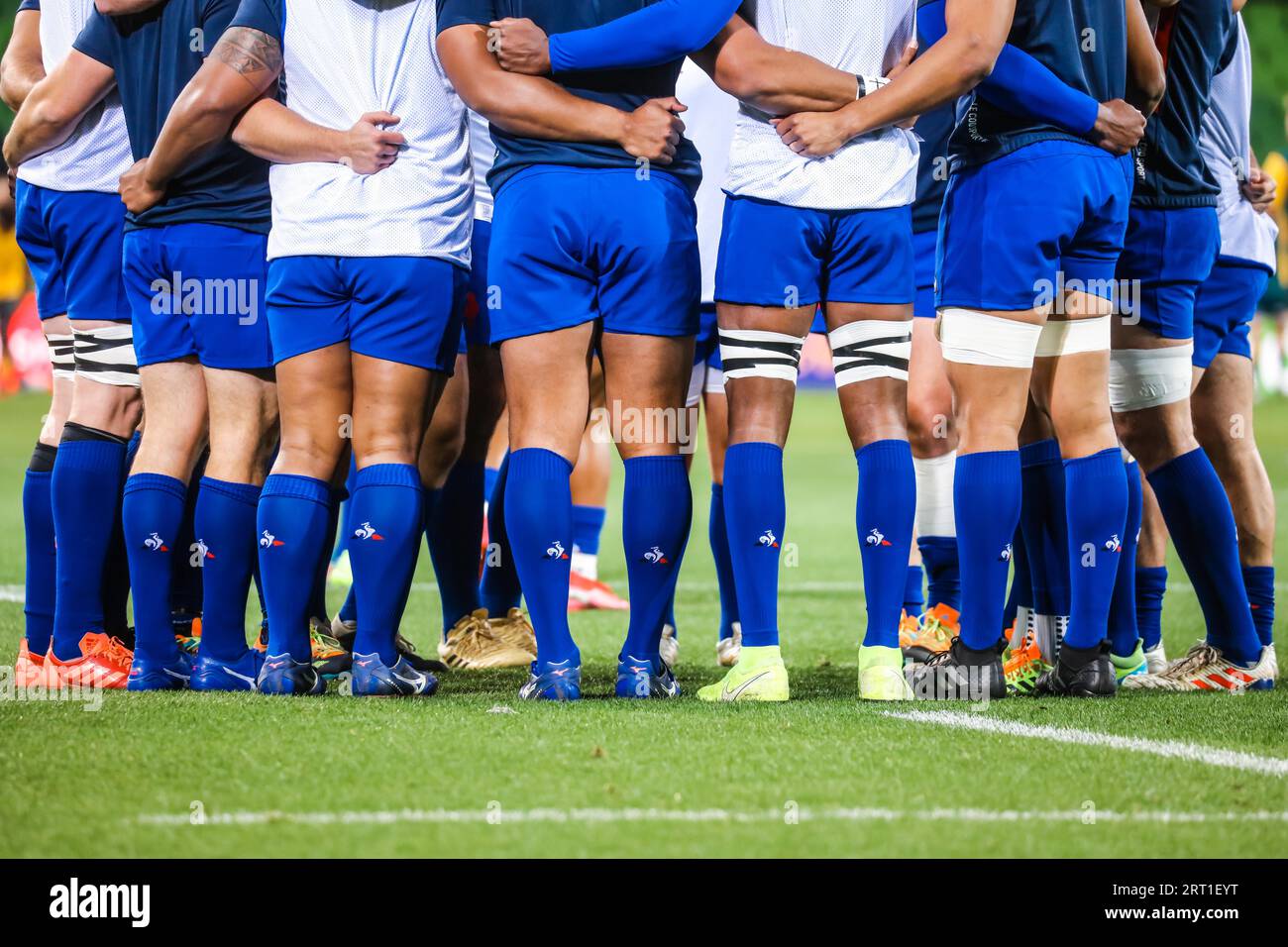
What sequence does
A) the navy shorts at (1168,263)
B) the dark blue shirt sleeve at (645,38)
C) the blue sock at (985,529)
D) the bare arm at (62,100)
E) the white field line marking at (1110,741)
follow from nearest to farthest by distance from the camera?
the white field line marking at (1110,741) < the dark blue shirt sleeve at (645,38) < the blue sock at (985,529) < the bare arm at (62,100) < the navy shorts at (1168,263)

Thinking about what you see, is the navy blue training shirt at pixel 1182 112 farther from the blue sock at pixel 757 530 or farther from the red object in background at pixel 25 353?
the red object in background at pixel 25 353

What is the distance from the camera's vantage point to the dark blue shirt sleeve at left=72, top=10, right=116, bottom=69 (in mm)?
4496

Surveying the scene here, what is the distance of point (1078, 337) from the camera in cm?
435

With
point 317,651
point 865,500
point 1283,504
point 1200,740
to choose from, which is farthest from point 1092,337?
point 1283,504

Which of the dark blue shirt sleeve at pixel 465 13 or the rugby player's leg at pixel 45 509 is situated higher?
the dark blue shirt sleeve at pixel 465 13

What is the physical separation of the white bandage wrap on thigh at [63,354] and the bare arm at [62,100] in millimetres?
615

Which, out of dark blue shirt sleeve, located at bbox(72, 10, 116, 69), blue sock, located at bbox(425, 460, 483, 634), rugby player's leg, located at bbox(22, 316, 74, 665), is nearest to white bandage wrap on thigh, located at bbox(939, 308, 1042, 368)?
blue sock, located at bbox(425, 460, 483, 634)

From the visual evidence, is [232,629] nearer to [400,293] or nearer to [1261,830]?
[400,293]

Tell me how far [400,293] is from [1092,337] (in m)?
2.02

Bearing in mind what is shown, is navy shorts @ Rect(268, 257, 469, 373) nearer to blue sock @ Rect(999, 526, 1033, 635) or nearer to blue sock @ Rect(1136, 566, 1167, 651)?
blue sock @ Rect(999, 526, 1033, 635)

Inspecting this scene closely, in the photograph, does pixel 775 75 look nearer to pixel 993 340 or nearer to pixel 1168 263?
pixel 993 340

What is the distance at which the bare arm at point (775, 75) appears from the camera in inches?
161

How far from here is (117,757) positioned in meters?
3.27
